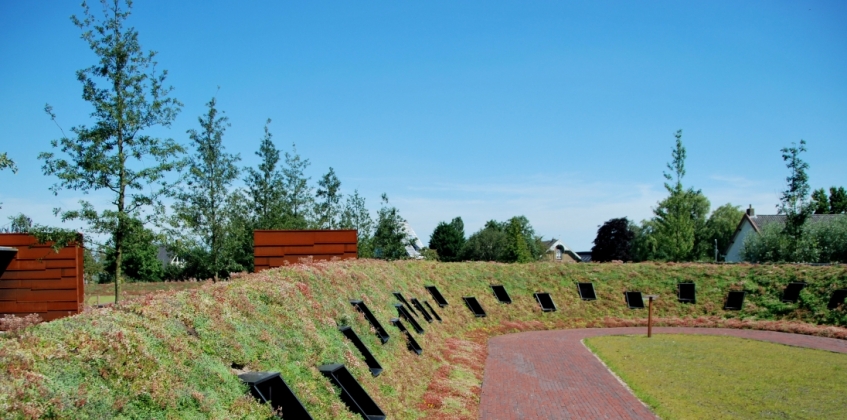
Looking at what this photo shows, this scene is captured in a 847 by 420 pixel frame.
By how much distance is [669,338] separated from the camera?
80.6 ft

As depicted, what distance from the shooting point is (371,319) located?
13.7 meters

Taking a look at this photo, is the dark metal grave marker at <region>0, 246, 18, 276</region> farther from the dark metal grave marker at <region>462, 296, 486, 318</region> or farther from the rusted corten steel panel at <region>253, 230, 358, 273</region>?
the dark metal grave marker at <region>462, 296, 486, 318</region>

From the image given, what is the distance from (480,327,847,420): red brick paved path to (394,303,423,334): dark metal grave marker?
2261 mm

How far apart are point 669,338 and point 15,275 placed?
22.6 metres

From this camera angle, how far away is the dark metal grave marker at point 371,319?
13297 mm

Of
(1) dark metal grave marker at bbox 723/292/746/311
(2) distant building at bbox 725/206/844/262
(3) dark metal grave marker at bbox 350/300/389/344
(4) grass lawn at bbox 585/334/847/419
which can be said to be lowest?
(4) grass lawn at bbox 585/334/847/419

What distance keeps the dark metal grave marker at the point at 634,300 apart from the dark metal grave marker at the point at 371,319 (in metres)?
20.9

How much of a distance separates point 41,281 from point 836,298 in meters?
30.9

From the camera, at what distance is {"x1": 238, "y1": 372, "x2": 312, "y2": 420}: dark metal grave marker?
722cm

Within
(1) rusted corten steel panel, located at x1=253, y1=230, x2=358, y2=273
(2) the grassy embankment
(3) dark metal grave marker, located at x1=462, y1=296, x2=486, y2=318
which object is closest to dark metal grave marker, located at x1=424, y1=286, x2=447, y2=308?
(2) the grassy embankment

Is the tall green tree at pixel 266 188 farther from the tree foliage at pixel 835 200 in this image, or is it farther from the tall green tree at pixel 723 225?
the tree foliage at pixel 835 200

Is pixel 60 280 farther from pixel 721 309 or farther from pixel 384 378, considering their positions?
pixel 721 309

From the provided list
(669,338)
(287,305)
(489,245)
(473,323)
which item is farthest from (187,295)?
(489,245)

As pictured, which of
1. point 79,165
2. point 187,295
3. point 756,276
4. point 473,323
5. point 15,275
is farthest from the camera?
point 756,276
